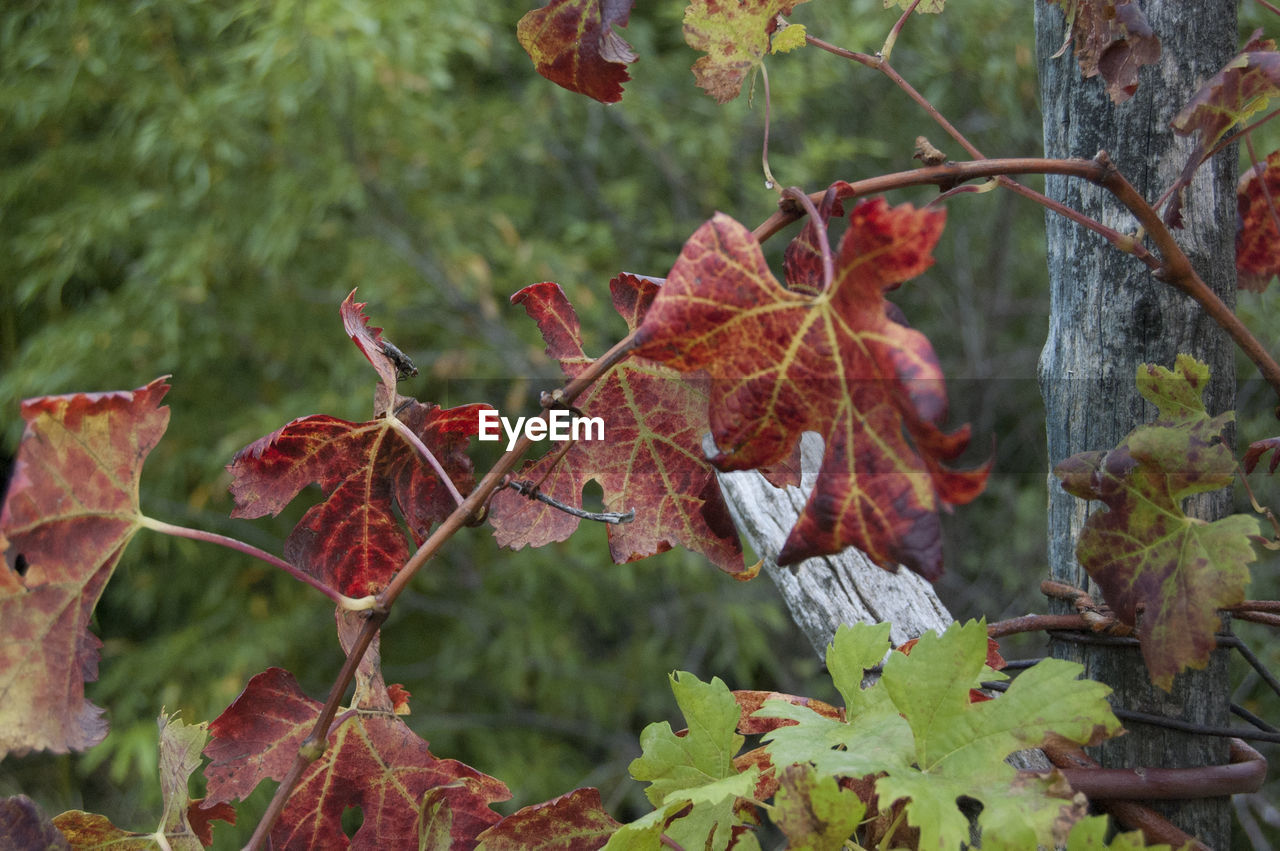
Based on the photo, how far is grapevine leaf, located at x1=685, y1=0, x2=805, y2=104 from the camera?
1.69 feet

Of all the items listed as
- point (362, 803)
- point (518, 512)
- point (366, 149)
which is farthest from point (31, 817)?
point (366, 149)

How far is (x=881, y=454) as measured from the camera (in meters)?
0.34

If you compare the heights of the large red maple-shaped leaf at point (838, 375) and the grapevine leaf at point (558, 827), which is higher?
the large red maple-shaped leaf at point (838, 375)

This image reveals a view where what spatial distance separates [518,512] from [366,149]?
7.68 feet

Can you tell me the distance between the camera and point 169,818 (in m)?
0.49

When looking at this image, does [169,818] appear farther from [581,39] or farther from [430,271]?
[430,271]

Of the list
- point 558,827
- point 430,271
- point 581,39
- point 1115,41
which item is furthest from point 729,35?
point 430,271

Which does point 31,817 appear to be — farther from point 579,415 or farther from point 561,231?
point 561,231

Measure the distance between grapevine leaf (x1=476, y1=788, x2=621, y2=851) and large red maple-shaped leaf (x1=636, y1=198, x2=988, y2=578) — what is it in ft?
0.78

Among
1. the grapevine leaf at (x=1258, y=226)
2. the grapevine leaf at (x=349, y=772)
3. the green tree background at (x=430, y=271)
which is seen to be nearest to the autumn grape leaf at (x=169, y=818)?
the grapevine leaf at (x=349, y=772)

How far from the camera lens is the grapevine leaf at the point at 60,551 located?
1.27 ft

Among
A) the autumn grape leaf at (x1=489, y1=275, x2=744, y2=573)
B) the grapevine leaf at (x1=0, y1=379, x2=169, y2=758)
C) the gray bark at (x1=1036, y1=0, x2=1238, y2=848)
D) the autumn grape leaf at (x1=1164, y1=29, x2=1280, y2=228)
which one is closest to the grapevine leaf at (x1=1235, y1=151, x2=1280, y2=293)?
the gray bark at (x1=1036, y1=0, x2=1238, y2=848)

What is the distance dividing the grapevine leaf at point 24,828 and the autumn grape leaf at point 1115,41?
2.13 ft

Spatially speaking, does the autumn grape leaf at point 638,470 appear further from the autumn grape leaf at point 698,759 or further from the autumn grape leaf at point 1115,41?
the autumn grape leaf at point 1115,41
